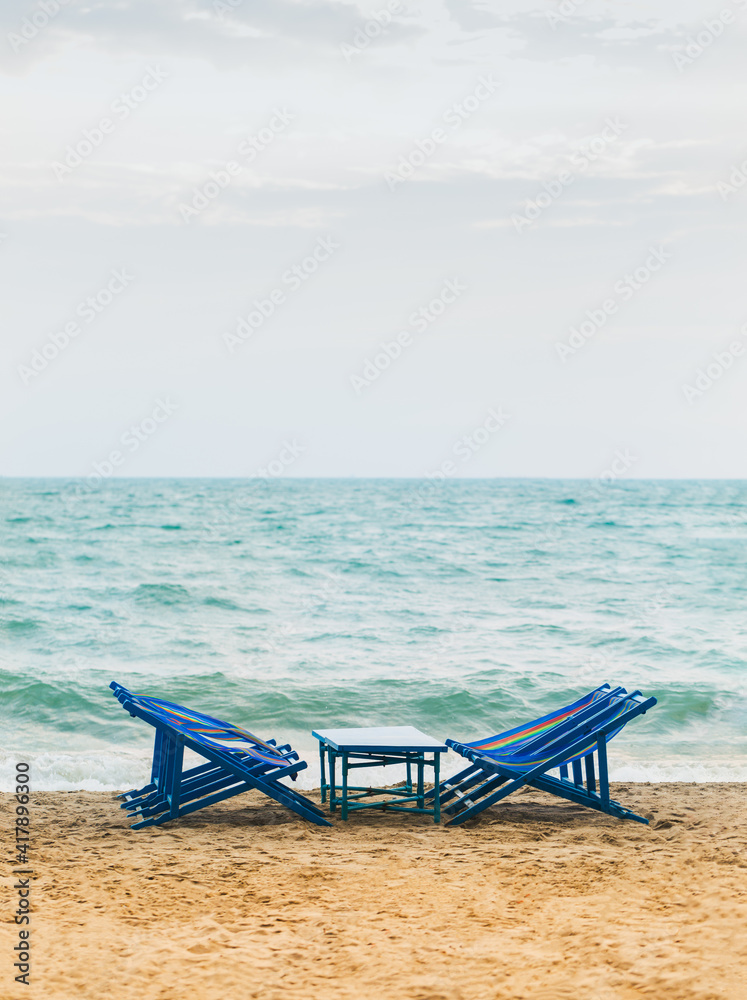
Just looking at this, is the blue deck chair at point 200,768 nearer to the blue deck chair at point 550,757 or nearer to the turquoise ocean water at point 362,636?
the blue deck chair at point 550,757

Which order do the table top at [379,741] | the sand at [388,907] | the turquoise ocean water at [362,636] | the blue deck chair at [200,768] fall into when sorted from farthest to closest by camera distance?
1. the turquoise ocean water at [362,636]
2. the table top at [379,741]
3. the blue deck chair at [200,768]
4. the sand at [388,907]

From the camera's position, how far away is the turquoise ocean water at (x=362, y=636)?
9.27 m

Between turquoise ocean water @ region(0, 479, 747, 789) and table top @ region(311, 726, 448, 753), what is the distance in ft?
5.15

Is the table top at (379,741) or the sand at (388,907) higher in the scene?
the table top at (379,741)

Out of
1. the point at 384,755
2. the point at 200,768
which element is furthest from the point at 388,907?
the point at 200,768

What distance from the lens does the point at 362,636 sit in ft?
46.3

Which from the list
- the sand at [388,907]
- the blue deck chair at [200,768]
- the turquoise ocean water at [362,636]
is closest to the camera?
the sand at [388,907]

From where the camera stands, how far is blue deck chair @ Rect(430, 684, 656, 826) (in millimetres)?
5648

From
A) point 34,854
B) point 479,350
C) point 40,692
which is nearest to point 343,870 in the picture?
point 34,854

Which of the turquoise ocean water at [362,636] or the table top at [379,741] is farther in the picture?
the turquoise ocean water at [362,636]

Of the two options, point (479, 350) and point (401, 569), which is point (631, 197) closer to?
point (401, 569)

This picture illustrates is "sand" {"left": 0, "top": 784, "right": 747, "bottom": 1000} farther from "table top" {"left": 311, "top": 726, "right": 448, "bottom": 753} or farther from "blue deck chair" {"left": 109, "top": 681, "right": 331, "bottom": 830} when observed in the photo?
"table top" {"left": 311, "top": 726, "right": 448, "bottom": 753}

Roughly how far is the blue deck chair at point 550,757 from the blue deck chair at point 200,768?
1.01m

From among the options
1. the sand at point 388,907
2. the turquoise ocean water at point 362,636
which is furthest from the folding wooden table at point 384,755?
the turquoise ocean water at point 362,636
